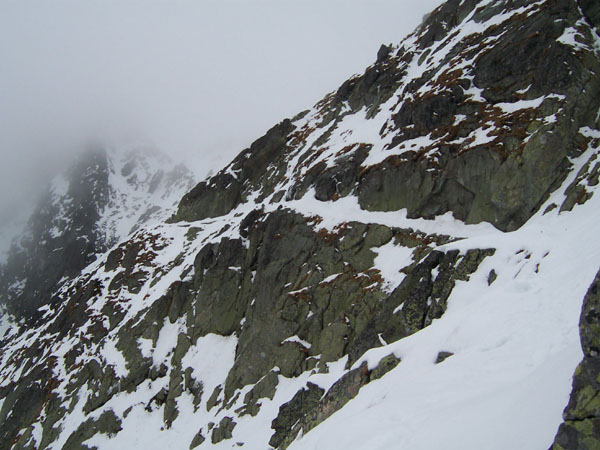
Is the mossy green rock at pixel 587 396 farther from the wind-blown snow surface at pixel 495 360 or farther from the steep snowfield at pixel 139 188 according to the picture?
the steep snowfield at pixel 139 188

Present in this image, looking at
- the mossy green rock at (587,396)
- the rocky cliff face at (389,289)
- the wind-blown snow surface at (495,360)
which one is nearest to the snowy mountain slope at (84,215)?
the rocky cliff face at (389,289)

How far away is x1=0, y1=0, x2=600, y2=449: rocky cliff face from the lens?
29.8 ft

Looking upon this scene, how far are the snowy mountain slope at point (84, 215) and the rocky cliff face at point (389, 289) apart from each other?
8187 centimetres

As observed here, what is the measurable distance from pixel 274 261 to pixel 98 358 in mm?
23831

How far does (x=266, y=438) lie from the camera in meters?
20.3

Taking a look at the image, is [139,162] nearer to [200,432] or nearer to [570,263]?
[200,432]

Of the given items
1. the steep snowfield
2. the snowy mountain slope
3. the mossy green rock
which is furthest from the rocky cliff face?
the steep snowfield

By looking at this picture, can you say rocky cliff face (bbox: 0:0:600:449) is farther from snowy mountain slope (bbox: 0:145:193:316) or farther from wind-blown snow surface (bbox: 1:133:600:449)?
snowy mountain slope (bbox: 0:145:193:316)

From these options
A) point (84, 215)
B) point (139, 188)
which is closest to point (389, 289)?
point (84, 215)

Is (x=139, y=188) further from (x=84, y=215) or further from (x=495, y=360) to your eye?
(x=495, y=360)

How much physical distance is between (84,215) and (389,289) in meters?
152

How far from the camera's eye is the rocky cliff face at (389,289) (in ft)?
29.8

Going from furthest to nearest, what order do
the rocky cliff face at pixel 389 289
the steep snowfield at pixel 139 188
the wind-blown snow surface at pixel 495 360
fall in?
the steep snowfield at pixel 139 188
the rocky cliff face at pixel 389 289
the wind-blown snow surface at pixel 495 360

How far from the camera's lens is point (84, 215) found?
146m
